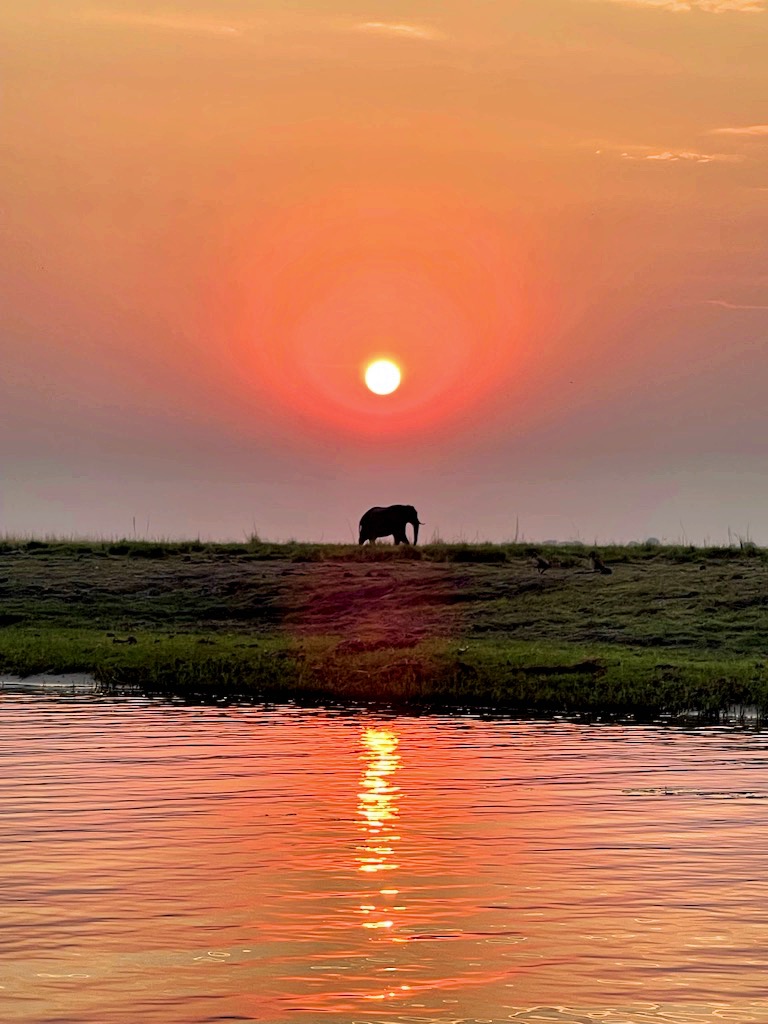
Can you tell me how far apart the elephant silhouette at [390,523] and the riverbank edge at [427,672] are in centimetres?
2676

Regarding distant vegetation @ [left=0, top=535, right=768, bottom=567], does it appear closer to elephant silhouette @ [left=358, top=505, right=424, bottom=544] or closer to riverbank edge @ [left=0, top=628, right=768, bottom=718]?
elephant silhouette @ [left=358, top=505, right=424, bottom=544]

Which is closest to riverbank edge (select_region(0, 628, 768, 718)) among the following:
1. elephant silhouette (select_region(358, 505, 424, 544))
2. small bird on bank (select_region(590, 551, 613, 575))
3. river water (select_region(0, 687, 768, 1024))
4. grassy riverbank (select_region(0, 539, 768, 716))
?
grassy riverbank (select_region(0, 539, 768, 716))

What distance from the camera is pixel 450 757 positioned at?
85.1 ft

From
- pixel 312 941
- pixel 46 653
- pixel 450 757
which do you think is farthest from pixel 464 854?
pixel 46 653

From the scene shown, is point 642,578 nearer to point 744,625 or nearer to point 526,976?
point 744,625

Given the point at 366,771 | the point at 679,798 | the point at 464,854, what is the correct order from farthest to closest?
1. the point at 366,771
2. the point at 679,798
3. the point at 464,854

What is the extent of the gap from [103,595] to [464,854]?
35861mm

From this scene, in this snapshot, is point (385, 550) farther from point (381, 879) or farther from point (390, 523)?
point (381, 879)

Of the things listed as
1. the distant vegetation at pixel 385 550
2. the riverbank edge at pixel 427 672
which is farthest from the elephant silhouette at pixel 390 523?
the riverbank edge at pixel 427 672

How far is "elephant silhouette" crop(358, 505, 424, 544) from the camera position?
69.7m

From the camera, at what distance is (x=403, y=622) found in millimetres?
46188

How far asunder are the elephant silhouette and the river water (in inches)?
1619

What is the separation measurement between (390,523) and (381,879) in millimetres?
53273

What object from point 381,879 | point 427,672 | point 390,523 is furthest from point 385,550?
point 381,879
